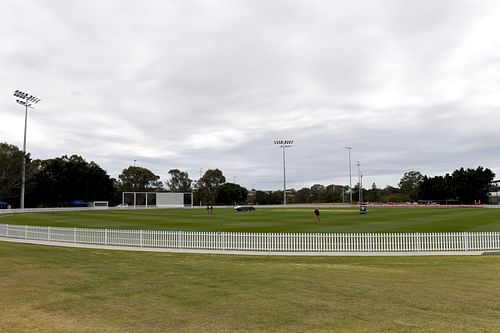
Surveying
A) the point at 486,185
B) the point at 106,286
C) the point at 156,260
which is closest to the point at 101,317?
the point at 106,286

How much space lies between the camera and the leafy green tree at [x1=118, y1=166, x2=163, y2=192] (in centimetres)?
13638

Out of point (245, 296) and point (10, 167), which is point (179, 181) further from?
point (245, 296)

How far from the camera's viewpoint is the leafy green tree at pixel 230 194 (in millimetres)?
127000

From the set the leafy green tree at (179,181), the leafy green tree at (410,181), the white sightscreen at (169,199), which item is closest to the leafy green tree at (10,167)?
the white sightscreen at (169,199)

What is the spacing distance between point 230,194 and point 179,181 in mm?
34882

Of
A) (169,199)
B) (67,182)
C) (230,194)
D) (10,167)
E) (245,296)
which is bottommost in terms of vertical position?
(245,296)

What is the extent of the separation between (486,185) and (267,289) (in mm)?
117950

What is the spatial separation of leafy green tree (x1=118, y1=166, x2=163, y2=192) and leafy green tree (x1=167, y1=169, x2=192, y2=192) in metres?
15.0

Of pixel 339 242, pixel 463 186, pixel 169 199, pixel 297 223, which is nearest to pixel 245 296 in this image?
→ pixel 339 242

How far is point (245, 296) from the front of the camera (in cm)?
979

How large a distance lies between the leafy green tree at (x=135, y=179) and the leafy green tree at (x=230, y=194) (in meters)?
25.5

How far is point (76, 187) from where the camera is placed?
99.4 metres

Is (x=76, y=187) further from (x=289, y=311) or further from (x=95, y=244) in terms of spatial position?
(x=289, y=311)

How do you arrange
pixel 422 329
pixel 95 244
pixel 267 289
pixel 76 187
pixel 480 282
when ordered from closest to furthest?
1. pixel 422 329
2. pixel 267 289
3. pixel 480 282
4. pixel 95 244
5. pixel 76 187
